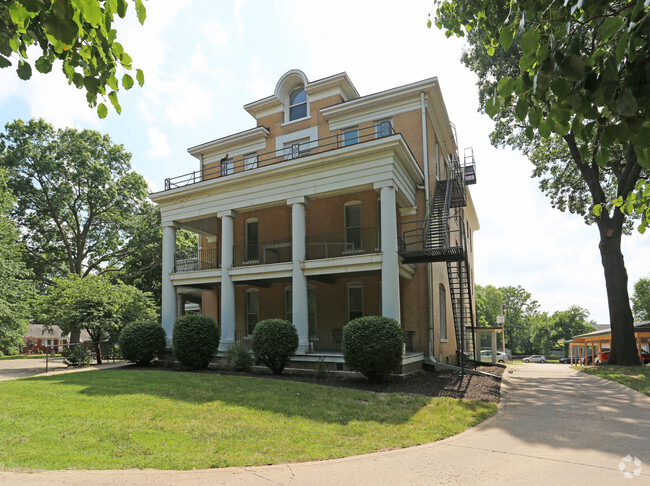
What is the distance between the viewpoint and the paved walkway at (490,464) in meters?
5.50

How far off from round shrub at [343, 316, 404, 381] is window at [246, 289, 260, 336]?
9.17 meters

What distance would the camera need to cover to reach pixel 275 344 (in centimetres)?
1485

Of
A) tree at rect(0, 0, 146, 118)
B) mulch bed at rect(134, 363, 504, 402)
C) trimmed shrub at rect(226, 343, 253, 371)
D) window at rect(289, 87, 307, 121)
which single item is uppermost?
window at rect(289, 87, 307, 121)

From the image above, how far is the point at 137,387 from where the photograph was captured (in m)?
11.4

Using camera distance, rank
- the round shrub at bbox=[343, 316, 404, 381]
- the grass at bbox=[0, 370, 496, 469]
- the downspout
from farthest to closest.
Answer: the downspout
the round shrub at bbox=[343, 316, 404, 381]
the grass at bbox=[0, 370, 496, 469]

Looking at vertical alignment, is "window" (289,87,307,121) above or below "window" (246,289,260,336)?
above

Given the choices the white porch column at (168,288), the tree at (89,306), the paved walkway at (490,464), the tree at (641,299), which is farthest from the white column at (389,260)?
the tree at (641,299)

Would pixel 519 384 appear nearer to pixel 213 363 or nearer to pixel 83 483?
pixel 213 363

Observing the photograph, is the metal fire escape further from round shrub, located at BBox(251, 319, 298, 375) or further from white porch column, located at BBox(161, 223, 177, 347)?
white porch column, located at BBox(161, 223, 177, 347)

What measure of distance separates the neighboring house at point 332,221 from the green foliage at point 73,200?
16.9 m

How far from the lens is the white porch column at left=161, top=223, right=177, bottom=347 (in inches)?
759

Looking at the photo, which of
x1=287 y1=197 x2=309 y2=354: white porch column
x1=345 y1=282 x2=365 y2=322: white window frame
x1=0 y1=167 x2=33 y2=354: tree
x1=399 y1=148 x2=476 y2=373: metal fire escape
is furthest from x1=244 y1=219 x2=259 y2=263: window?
x1=0 y1=167 x2=33 y2=354: tree

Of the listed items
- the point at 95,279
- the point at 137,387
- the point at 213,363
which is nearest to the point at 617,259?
the point at 213,363

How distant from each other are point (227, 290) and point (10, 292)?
1553 cm
